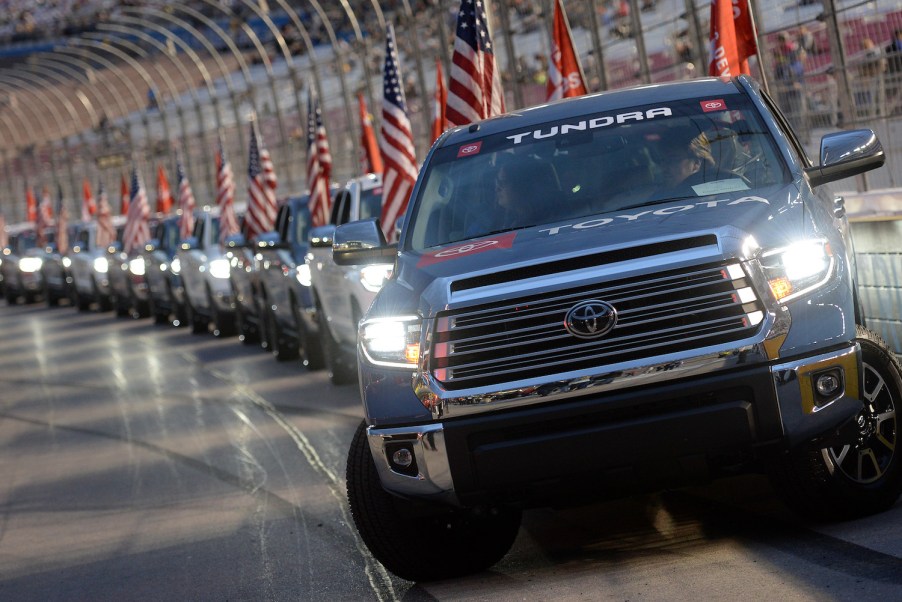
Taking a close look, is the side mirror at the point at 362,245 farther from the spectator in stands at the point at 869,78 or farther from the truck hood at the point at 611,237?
the spectator in stands at the point at 869,78

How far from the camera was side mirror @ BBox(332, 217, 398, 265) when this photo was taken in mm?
7797

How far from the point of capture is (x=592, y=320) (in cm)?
604

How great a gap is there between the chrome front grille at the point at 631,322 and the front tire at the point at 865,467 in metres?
0.79

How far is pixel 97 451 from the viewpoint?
1283cm

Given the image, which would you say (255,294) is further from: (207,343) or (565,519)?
(565,519)

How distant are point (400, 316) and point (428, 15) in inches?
750

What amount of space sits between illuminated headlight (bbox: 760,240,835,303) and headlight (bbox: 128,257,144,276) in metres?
25.6

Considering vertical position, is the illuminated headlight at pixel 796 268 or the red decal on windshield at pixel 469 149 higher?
the red decal on windshield at pixel 469 149

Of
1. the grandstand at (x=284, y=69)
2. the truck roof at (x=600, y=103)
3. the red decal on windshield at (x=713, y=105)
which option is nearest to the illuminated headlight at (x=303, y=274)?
the grandstand at (x=284, y=69)

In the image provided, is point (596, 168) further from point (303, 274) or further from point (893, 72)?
point (303, 274)

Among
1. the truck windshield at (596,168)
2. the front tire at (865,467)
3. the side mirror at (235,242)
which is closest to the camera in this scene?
the front tire at (865,467)

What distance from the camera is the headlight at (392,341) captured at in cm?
636

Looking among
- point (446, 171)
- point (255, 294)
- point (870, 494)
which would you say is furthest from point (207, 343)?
point (870, 494)

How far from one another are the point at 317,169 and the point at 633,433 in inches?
644
